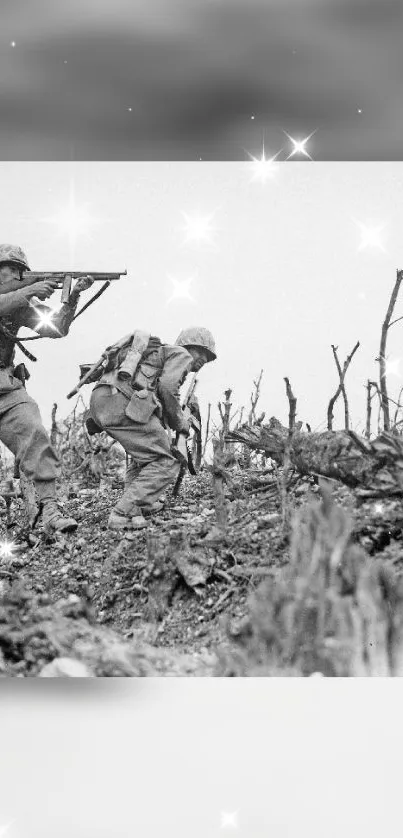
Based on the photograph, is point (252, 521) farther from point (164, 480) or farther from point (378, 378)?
point (378, 378)

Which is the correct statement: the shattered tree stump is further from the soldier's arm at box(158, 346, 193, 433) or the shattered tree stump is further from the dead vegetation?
the soldier's arm at box(158, 346, 193, 433)

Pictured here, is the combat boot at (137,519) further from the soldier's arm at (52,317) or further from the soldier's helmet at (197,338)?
the soldier's arm at (52,317)

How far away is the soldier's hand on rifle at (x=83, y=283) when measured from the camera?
3395 millimetres

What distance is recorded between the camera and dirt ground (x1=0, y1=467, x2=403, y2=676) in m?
2.89

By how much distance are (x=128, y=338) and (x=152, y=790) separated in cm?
167

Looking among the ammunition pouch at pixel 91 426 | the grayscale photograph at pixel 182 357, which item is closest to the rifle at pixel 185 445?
the grayscale photograph at pixel 182 357

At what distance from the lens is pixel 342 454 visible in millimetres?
3133

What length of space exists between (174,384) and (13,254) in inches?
32.7

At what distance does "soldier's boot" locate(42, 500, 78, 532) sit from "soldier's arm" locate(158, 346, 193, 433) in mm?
539

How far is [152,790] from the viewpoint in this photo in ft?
7.68

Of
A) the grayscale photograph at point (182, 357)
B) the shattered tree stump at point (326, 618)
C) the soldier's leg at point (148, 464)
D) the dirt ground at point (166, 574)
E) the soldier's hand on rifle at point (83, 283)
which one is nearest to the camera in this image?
the shattered tree stump at point (326, 618)

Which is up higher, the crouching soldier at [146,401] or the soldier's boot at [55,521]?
the crouching soldier at [146,401]

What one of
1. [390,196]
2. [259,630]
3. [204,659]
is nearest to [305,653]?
[259,630]

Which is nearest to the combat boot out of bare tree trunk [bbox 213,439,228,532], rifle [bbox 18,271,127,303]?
bare tree trunk [bbox 213,439,228,532]
